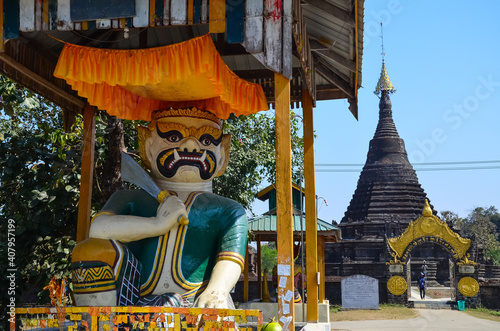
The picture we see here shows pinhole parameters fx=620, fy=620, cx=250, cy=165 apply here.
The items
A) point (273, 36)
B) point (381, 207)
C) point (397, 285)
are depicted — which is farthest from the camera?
point (381, 207)

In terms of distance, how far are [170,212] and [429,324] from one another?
14.8 m

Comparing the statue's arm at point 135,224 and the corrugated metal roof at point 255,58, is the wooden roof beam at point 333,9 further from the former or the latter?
the statue's arm at point 135,224

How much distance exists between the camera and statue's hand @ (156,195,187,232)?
242 inches

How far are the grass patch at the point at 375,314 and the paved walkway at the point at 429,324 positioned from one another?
73cm

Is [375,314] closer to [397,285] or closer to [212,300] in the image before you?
[397,285]

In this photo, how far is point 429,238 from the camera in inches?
Result: 1055

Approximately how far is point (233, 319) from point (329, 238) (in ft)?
37.2

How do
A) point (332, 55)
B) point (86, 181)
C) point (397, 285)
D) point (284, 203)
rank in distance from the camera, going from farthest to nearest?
1. point (397, 285)
2. point (332, 55)
3. point (86, 181)
4. point (284, 203)

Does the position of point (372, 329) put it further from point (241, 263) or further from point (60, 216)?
point (241, 263)

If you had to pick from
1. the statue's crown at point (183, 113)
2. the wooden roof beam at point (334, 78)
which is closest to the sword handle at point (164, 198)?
the statue's crown at point (183, 113)

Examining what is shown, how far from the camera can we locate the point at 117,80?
20.1 ft

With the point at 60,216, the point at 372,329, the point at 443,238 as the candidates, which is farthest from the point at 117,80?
the point at 443,238

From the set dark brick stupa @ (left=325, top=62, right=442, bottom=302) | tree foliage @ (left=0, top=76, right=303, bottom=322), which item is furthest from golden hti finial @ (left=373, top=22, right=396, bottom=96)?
tree foliage @ (left=0, top=76, right=303, bottom=322)

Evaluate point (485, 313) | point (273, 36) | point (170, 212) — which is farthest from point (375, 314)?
point (273, 36)
